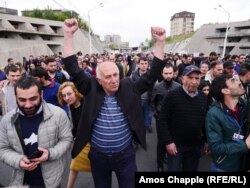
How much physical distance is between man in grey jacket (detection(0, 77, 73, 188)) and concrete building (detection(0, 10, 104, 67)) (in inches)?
1380

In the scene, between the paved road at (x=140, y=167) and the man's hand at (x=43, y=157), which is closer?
the man's hand at (x=43, y=157)

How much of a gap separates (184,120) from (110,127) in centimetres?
118

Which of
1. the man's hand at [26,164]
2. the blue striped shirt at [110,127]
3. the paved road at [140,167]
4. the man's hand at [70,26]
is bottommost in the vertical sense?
the paved road at [140,167]

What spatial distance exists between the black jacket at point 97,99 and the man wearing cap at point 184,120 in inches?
30.2

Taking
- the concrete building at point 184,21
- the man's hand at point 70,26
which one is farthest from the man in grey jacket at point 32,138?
the concrete building at point 184,21

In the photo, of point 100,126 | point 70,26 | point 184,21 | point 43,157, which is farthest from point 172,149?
point 184,21

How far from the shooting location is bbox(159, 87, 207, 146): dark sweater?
3533mm

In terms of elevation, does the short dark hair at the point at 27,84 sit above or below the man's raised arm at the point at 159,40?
below

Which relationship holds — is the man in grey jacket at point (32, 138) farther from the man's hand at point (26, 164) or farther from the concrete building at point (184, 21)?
the concrete building at point (184, 21)

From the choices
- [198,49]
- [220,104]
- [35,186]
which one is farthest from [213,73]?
[198,49]

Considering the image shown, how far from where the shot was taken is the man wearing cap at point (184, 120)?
11.6ft

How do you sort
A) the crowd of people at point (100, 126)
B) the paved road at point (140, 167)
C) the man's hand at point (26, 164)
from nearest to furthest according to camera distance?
the man's hand at point (26, 164)
the crowd of people at point (100, 126)
the paved road at point (140, 167)

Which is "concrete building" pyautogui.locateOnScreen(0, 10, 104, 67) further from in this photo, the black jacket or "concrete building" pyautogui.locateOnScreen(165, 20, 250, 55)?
the black jacket

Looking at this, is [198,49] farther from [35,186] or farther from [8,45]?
[35,186]
